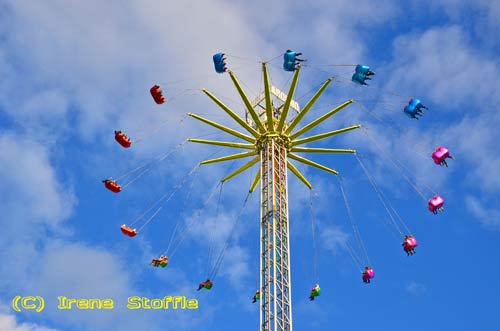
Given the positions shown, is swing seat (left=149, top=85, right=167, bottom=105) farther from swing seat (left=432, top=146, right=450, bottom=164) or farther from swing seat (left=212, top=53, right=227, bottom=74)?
swing seat (left=432, top=146, right=450, bottom=164)

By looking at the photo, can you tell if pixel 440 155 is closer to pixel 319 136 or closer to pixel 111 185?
pixel 319 136

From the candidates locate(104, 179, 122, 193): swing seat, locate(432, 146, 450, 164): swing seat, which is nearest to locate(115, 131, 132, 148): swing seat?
locate(104, 179, 122, 193): swing seat

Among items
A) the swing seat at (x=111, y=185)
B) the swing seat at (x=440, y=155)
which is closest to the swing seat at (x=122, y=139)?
the swing seat at (x=111, y=185)

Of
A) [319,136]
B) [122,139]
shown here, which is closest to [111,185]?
[122,139]

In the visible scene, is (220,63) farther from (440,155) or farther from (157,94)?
(440,155)

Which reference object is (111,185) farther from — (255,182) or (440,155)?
(440,155)

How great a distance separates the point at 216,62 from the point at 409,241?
14008mm

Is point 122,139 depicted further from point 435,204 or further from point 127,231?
point 435,204

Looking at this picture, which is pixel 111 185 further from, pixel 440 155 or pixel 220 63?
pixel 440 155

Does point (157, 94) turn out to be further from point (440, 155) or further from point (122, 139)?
point (440, 155)

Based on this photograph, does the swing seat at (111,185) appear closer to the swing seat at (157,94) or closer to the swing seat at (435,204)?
the swing seat at (157,94)

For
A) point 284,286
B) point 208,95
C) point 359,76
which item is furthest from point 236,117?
point 284,286

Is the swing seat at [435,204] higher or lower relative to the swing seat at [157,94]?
lower

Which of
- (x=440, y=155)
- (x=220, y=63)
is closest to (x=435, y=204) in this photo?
(x=440, y=155)
